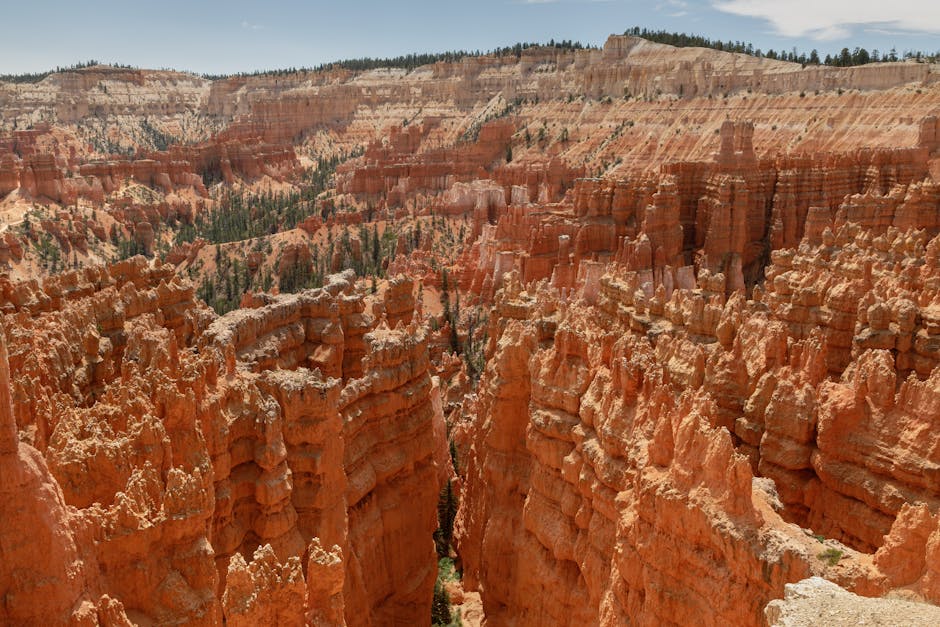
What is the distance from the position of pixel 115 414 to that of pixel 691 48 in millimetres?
98638

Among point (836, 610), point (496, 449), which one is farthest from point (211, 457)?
point (836, 610)

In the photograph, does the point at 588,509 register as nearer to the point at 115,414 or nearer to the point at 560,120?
the point at 115,414

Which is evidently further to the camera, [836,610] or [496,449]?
[496,449]

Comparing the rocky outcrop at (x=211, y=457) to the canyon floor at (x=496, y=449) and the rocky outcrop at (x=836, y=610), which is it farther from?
the rocky outcrop at (x=836, y=610)

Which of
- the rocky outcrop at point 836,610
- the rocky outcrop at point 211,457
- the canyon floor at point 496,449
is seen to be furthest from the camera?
the canyon floor at point 496,449

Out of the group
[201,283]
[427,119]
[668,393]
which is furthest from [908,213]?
[427,119]

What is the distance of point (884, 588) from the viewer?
7934 mm

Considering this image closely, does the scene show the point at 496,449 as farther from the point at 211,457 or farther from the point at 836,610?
the point at 836,610

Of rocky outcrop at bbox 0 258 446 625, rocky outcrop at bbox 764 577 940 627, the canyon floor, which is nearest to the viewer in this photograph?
rocky outcrop at bbox 764 577 940 627

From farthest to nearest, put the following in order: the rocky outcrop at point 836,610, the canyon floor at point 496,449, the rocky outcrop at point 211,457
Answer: the canyon floor at point 496,449 < the rocky outcrop at point 211,457 < the rocky outcrop at point 836,610

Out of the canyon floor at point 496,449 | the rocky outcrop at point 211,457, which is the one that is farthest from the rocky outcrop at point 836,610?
the rocky outcrop at point 211,457

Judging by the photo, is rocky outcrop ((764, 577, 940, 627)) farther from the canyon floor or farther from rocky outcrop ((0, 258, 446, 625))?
rocky outcrop ((0, 258, 446, 625))

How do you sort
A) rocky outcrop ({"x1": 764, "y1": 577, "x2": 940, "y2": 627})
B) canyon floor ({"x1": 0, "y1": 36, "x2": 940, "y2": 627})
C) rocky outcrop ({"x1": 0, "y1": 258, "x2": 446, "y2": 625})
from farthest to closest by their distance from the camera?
canyon floor ({"x1": 0, "y1": 36, "x2": 940, "y2": 627}), rocky outcrop ({"x1": 0, "y1": 258, "x2": 446, "y2": 625}), rocky outcrop ({"x1": 764, "y1": 577, "x2": 940, "y2": 627})

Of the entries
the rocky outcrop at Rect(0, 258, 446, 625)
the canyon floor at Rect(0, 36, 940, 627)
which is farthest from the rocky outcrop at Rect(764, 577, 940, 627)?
the rocky outcrop at Rect(0, 258, 446, 625)
